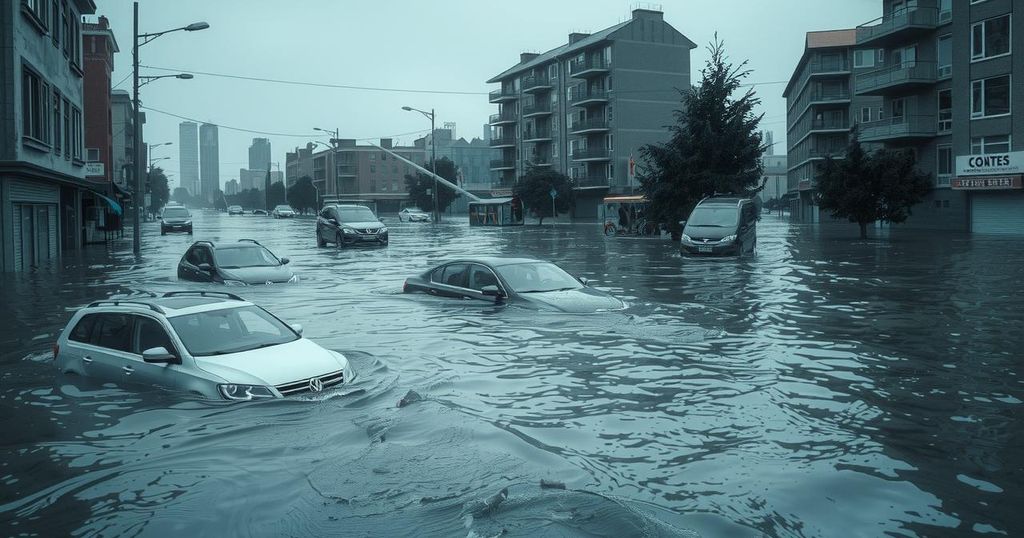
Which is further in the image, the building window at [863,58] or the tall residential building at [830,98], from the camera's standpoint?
the tall residential building at [830,98]

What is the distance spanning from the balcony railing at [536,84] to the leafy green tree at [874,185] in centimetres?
5394

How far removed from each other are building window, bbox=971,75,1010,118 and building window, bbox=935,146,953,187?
5403mm

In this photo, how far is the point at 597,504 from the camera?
5898 millimetres

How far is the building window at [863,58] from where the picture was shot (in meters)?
75.1

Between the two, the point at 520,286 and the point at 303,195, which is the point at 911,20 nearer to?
the point at 520,286

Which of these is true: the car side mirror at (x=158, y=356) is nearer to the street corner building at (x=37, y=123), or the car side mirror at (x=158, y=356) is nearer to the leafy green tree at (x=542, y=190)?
the street corner building at (x=37, y=123)

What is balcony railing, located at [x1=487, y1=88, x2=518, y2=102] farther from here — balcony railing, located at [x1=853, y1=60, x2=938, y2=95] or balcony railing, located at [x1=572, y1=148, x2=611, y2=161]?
balcony railing, located at [x1=853, y1=60, x2=938, y2=95]

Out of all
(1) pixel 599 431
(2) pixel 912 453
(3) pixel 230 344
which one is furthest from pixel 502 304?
(2) pixel 912 453

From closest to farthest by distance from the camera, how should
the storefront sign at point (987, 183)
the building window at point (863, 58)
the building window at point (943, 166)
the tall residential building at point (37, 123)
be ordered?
the tall residential building at point (37, 123), the storefront sign at point (987, 183), the building window at point (943, 166), the building window at point (863, 58)

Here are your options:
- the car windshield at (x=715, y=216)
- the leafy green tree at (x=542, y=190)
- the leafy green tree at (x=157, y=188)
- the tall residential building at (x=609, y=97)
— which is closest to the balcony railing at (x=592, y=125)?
the tall residential building at (x=609, y=97)

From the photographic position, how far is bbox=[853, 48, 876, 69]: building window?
75125 millimetres

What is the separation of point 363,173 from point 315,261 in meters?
123

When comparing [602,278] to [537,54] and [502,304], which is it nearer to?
[502,304]

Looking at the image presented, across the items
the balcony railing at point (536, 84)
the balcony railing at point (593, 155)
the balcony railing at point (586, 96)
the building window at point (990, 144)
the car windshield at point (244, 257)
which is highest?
the balcony railing at point (536, 84)
